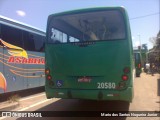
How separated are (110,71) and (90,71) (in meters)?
0.60

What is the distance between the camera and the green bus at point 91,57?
6934 mm

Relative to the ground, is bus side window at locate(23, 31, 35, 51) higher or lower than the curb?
higher

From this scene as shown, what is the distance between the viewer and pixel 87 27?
755cm

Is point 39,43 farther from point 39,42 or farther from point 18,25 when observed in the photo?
point 18,25

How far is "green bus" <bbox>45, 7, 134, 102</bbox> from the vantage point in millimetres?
6934

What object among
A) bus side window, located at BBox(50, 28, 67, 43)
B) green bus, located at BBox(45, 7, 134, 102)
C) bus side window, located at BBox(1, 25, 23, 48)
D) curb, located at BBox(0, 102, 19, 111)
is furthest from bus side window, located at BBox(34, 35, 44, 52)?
green bus, located at BBox(45, 7, 134, 102)

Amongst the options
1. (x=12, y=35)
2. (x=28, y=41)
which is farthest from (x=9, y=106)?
(x=28, y=41)

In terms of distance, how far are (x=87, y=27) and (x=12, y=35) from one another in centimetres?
488

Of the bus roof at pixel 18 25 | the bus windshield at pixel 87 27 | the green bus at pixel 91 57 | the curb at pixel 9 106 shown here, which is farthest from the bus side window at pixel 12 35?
the green bus at pixel 91 57

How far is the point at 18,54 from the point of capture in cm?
1152

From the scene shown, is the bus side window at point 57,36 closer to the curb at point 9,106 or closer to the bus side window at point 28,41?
the curb at point 9,106

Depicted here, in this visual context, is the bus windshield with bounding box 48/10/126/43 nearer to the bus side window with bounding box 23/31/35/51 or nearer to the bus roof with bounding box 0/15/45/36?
the bus roof with bounding box 0/15/45/36

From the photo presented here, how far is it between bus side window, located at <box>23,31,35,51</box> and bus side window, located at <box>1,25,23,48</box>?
0.36 m

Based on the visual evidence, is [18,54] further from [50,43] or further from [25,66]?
[50,43]
